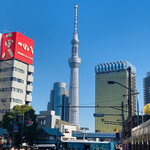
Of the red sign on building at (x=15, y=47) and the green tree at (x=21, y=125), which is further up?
the red sign on building at (x=15, y=47)

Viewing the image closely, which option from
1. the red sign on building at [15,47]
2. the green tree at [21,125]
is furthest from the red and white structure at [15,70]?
the green tree at [21,125]

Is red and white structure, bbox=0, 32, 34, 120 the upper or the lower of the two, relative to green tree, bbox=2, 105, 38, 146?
upper

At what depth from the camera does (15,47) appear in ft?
335

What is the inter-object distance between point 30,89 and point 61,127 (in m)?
49.4

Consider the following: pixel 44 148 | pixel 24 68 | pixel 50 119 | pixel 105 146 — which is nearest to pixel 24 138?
pixel 44 148

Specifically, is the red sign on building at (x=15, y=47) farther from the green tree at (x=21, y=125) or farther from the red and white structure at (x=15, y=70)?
the green tree at (x=21, y=125)

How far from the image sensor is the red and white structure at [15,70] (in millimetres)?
96188

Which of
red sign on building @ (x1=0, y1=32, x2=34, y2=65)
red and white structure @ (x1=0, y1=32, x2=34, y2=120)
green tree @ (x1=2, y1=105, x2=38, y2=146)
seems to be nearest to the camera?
green tree @ (x1=2, y1=105, x2=38, y2=146)

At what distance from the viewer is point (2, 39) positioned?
106812 mm

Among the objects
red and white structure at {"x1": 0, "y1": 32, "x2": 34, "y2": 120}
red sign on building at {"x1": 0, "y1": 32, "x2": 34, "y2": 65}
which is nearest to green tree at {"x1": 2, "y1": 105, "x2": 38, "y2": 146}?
red and white structure at {"x1": 0, "y1": 32, "x2": 34, "y2": 120}

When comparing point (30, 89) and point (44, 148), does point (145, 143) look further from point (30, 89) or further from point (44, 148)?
point (30, 89)

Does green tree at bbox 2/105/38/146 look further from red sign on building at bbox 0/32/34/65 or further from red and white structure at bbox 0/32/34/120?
red sign on building at bbox 0/32/34/65

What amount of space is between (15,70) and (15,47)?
9556 mm

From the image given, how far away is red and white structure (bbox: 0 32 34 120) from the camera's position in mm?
96188
